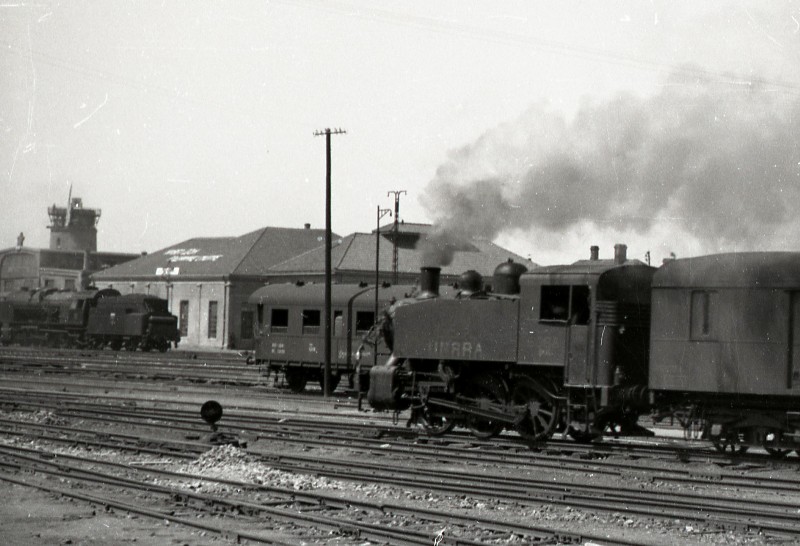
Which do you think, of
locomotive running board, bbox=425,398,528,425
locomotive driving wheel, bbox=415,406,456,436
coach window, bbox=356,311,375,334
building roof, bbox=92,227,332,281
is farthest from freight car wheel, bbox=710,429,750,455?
building roof, bbox=92,227,332,281

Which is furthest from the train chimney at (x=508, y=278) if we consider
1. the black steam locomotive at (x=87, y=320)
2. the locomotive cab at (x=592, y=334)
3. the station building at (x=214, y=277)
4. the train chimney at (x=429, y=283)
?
the station building at (x=214, y=277)

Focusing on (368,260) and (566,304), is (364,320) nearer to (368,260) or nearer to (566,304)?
(566,304)

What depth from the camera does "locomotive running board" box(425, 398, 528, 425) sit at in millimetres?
18984

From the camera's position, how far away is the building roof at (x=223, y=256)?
7000 centimetres

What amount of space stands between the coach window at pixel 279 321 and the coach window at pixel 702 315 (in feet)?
62.3

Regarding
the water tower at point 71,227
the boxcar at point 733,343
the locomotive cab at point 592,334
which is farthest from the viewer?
the water tower at point 71,227

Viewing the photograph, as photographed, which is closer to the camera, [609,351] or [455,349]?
[609,351]

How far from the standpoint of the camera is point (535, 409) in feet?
61.7

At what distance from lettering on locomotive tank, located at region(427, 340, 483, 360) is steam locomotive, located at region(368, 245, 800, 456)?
0.08 feet

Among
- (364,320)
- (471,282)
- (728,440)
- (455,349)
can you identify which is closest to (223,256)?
(364,320)

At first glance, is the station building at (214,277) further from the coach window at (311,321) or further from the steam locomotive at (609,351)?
the steam locomotive at (609,351)

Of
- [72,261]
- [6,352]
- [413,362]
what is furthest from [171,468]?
[72,261]

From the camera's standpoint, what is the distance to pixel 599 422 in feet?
59.9

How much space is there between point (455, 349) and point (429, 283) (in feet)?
8.19
